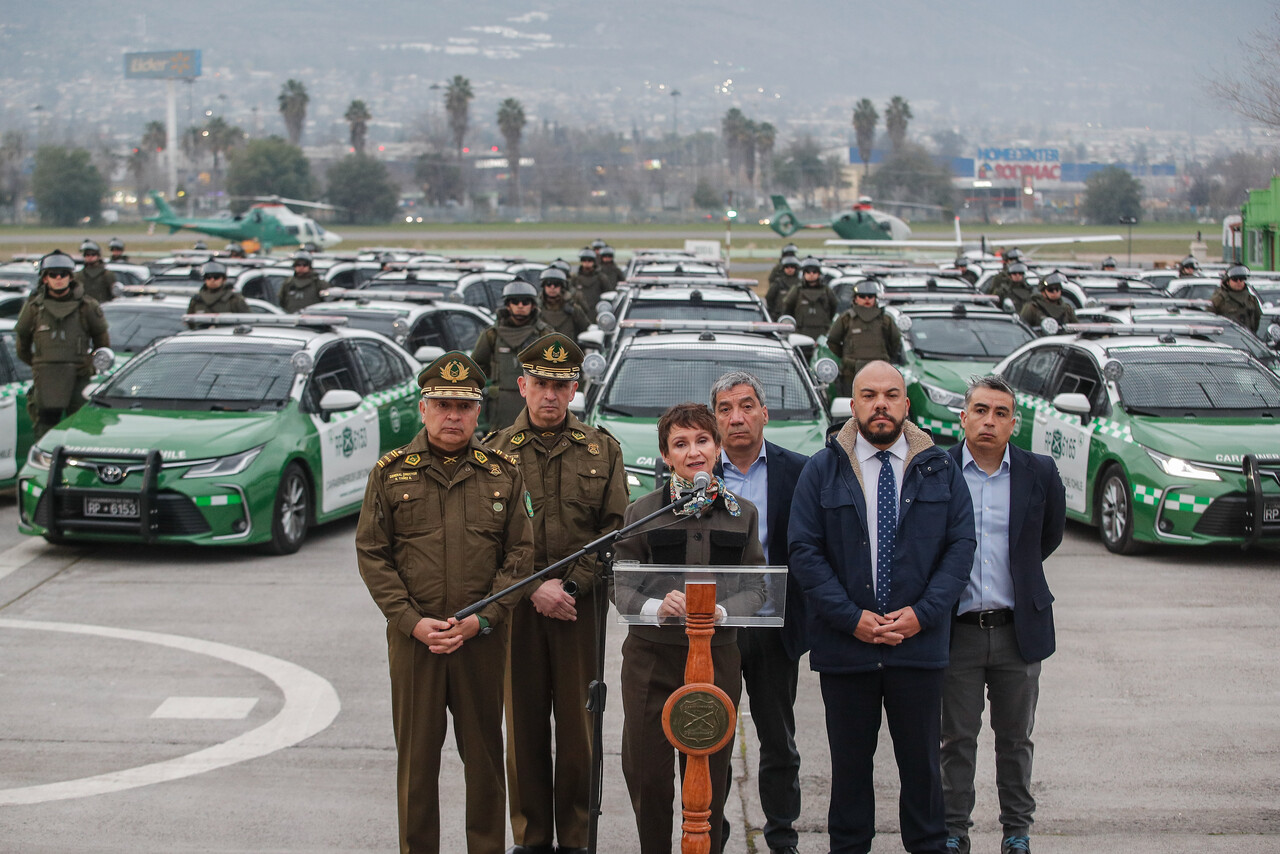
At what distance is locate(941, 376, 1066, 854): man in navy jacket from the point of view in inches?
215

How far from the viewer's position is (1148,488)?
10828 millimetres

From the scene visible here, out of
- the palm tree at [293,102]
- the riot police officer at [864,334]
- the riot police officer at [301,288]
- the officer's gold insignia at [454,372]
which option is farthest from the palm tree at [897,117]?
the officer's gold insignia at [454,372]

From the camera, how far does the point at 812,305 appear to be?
20.2m

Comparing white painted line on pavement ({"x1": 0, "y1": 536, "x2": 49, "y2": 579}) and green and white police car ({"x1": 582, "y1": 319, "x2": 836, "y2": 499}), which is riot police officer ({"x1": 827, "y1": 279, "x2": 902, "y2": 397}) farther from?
white painted line on pavement ({"x1": 0, "y1": 536, "x2": 49, "y2": 579})

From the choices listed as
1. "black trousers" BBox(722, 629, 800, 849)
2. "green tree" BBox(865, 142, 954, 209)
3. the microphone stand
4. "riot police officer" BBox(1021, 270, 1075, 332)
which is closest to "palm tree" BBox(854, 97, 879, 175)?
"green tree" BBox(865, 142, 954, 209)

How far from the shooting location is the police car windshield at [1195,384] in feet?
37.8

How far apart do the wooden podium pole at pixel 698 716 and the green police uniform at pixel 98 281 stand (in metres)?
17.9

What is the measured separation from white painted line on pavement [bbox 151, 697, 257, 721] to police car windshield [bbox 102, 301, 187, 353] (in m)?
9.06

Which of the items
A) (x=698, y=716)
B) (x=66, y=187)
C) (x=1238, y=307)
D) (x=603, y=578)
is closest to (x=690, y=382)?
(x=603, y=578)

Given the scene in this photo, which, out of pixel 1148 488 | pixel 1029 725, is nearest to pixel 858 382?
pixel 1029 725

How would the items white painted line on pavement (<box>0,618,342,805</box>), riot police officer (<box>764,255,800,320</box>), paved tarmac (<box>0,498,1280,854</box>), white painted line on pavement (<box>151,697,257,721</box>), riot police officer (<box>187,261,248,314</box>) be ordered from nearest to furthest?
paved tarmac (<box>0,498,1280,854</box>) < white painted line on pavement (<box>0,618,342,805</box>) < white painted line on pavement (<box>151,697,257,721</box>) < riot police officer (<box>187,261,248,314</box>) < riot police officer (<box>764,255,800,320</box>)

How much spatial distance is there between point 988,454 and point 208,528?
21.9 ft

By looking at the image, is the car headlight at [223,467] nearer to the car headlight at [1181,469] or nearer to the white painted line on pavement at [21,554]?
the white painted line on pavement at [21,554]

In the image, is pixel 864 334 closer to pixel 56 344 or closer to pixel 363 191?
pixel 56 344
